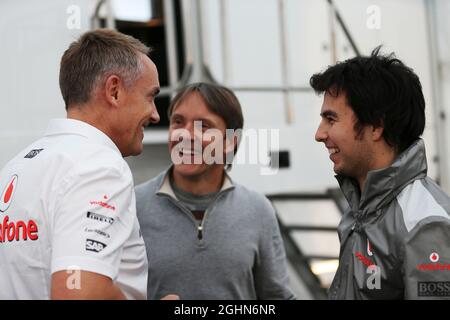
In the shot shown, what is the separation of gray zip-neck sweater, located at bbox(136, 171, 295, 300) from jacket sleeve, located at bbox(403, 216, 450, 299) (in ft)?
2.59

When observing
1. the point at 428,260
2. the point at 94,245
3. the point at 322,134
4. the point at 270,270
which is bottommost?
the point at 270,270

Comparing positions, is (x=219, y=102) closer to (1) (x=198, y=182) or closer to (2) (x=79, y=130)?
(1) (x=198, y=182)

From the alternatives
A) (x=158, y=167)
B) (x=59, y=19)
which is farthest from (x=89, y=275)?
(x=158, y=167)

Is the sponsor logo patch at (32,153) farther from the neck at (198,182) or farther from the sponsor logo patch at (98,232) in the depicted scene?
the neck at (198,182)

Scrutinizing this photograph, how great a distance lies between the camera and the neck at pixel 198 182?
7.66 ft

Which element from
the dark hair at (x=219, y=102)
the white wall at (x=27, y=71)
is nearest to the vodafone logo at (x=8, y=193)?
the dark hair at (x=219, y=102)

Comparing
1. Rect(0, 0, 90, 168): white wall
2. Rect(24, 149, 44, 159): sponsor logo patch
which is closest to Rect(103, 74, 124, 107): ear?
Rect(24, 149, 44, 159): sponsor logo patch

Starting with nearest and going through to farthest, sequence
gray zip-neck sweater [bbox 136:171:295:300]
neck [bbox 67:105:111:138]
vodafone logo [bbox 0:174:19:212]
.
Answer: vodafone logo [bbox 0:174:19:212], neck [bbox 67:105:111:138], gray zip-neck sweater [bbox 136:171:295:300]

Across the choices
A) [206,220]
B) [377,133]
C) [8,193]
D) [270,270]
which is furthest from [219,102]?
[8,193]

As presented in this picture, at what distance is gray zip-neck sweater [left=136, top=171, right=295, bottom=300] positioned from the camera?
86.5 inches

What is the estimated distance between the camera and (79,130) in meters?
1.60

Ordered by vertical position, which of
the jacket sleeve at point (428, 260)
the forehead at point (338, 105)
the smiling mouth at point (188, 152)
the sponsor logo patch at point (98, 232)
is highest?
the forehead at point (338, 105)

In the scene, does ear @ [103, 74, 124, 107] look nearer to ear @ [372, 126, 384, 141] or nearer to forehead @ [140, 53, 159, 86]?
forehead @ [140, 53, 159, 86]

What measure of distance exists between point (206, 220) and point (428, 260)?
0.90 metres
